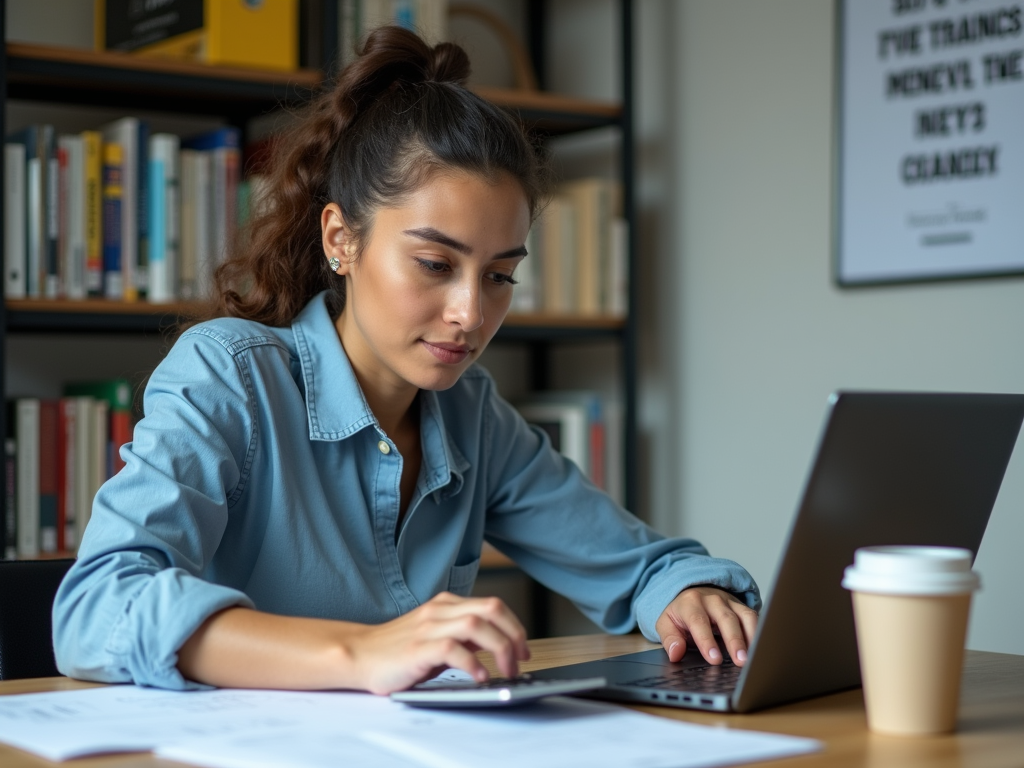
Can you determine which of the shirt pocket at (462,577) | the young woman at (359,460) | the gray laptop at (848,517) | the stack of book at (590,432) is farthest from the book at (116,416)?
the gray laptop at (848,517)

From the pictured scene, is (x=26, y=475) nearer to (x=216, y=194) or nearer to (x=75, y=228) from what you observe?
(x=75, y=228)

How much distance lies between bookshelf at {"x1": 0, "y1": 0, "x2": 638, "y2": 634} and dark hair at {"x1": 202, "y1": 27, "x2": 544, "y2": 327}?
11.0 inches

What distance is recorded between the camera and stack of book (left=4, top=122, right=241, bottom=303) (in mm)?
2150

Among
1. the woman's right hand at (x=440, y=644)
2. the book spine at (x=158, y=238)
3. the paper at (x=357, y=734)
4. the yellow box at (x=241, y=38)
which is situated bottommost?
the paper at (x=357, y=734)

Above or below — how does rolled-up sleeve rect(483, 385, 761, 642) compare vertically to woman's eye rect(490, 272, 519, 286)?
below

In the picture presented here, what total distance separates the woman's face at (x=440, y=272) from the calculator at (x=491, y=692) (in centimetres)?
50

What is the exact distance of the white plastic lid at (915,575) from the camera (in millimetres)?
772

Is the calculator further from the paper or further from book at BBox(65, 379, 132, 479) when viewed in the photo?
book at BBox(65, 379, 132, 479)

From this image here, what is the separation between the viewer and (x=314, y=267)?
152 centimetres

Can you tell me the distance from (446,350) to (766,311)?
138cm

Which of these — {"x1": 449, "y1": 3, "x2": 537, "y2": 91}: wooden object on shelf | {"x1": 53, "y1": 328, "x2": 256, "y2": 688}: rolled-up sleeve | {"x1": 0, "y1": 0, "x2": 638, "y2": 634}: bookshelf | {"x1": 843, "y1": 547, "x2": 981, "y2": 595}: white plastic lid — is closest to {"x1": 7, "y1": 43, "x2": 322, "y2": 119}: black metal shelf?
{"x1": 0, "y1": 0, "x2": 638, "y2": 634}: bookshelf

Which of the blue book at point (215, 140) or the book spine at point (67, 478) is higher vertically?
the blue book at point (215, 140)

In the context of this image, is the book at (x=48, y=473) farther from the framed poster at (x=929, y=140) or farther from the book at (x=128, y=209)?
the framed poster at (x=929, y=140)

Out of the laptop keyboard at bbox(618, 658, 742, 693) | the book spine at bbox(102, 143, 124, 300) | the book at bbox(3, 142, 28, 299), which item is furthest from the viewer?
the book spine at bbox(102, 143, 124, 300)
